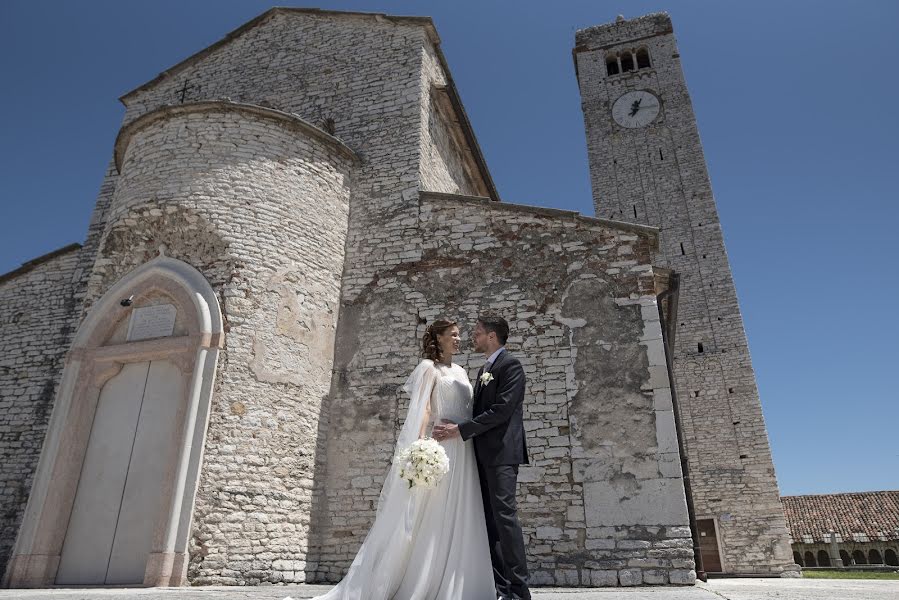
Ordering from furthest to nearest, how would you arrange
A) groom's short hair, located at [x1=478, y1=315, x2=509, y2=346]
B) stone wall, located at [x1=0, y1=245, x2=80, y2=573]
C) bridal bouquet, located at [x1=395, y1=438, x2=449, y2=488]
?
stone wall, located at [x1=0, y1=245, x2=80, y2=573], groom's short hair, located at [x1=478, y1=315, x2=509, y2=346], bridal bouquet, located at [x1=395, y1=438, x2=449, y2=488]

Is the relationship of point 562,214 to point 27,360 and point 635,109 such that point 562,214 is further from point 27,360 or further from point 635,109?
point 635,109

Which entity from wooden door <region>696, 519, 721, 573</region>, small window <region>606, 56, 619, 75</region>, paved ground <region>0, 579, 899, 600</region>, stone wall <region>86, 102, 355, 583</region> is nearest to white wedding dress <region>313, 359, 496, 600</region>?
paved ground <region>0, 579, 899, 600</region>

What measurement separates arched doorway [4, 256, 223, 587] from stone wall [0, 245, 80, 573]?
68.8 inches

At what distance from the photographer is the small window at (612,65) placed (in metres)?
30.1

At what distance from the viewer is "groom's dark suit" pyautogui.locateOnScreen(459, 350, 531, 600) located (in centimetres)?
330

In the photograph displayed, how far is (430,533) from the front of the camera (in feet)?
11.2

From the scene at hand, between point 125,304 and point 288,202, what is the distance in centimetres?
262

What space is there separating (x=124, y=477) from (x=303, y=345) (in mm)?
2630

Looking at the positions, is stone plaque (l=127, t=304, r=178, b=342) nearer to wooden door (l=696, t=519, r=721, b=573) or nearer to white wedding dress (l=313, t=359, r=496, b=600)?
white wedding dress (l=313, t=359, r=496, b=600)

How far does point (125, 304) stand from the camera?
7.82m

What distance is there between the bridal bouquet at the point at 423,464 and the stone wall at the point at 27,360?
7.60 m

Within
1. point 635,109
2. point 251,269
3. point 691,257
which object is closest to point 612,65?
point 635,109

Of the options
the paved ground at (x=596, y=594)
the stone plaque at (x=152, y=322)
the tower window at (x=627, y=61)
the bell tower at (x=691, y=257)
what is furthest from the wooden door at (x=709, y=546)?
the tower window at (x=627, y=61)

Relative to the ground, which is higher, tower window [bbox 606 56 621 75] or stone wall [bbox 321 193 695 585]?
tower window [bbox 606 56 621 75]
